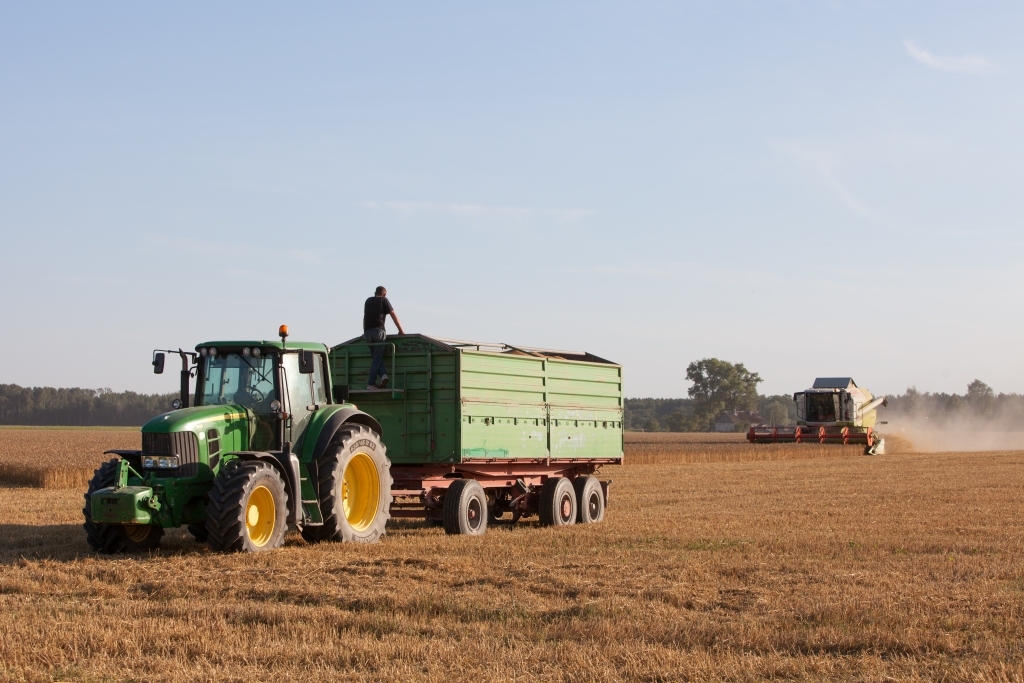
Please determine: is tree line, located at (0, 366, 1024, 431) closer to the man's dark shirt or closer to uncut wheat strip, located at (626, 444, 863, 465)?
uncut wheat strip, located at (626, 444, 863, 465)

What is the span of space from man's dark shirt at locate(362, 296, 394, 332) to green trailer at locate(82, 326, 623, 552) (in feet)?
1.07

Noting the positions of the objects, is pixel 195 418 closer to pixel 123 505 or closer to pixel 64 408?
pixel 123 505

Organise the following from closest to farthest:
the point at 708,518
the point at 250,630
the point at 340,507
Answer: the point at 250,630
the point at 340,507
the point at 708,518

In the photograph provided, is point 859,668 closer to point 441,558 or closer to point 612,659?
point 612,659

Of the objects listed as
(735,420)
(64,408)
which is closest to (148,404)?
(64,408)

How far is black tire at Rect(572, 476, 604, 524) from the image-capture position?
1705 cm

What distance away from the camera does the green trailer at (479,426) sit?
1476 centimetres

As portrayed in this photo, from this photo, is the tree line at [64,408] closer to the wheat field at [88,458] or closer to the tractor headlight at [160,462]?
the wheat field at [88,458]

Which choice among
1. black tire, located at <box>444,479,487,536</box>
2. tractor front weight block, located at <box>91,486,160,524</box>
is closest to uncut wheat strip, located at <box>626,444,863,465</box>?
black tire, located at <box>444,479,487,536</box>

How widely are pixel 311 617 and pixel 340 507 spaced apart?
4.40 m

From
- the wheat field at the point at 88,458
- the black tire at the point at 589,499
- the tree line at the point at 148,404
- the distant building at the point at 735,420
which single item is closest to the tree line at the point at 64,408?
the tree line at the point at 148,404

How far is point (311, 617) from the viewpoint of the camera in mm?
8602

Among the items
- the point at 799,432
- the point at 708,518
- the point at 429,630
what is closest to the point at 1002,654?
the point at 429,630

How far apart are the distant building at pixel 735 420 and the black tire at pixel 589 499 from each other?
117 meters
